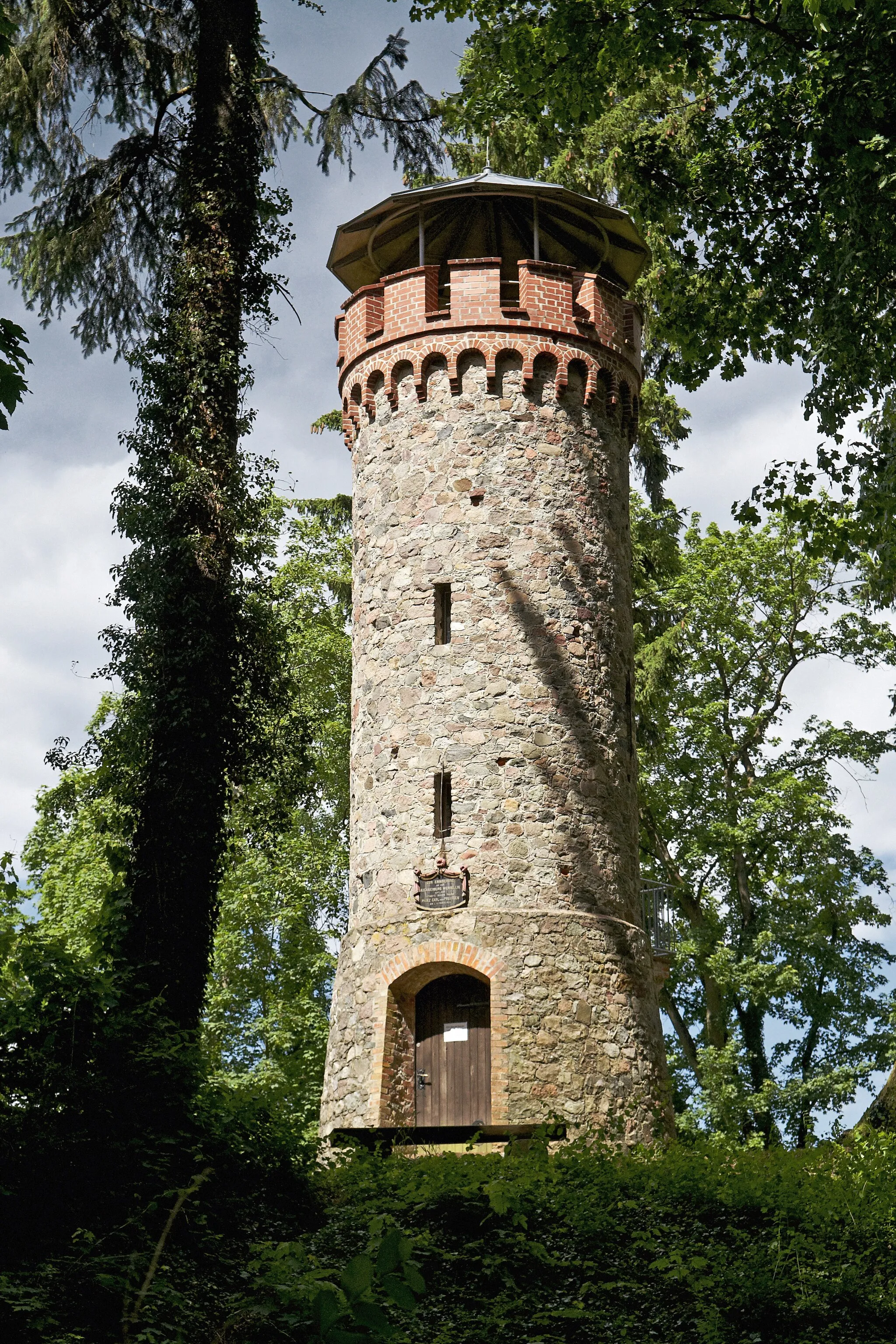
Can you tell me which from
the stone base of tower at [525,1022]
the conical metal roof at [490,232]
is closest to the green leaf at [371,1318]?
the stone base of tower at [525,1022]

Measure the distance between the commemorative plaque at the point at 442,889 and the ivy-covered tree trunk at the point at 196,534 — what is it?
2.88 m

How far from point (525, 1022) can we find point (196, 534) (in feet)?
18.7

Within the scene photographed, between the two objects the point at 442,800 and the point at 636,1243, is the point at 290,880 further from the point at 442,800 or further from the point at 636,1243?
the point at 636,1243

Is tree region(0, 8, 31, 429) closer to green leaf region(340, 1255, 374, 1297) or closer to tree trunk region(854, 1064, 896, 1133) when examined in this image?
green leaf region(340, 1255, 374, 1297)

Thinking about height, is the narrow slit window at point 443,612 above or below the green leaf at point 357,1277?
above

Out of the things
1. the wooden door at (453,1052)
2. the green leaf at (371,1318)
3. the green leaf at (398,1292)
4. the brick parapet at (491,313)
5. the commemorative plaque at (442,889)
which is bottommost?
the green leaf at (371,1318)

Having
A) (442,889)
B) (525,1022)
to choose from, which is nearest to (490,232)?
(442,889)

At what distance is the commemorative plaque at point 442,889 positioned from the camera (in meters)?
14.1

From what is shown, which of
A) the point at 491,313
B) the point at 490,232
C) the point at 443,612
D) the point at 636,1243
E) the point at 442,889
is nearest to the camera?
the point at 636,1243

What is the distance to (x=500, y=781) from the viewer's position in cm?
1437

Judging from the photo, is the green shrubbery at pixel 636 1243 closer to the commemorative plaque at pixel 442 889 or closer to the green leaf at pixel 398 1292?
the commemorative plaque at pixel 442 889

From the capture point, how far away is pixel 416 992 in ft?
47.8

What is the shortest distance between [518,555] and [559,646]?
1086mm

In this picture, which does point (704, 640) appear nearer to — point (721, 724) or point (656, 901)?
point (721, 724)
